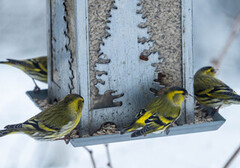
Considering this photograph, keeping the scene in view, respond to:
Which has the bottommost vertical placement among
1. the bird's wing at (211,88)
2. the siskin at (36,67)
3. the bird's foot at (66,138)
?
the bird's foot at (66,138)

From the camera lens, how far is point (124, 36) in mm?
5152

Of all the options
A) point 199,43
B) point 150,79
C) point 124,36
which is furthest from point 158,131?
point 199,43

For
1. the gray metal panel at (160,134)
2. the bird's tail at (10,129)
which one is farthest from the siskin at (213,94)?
the bird's tail at (10,129)

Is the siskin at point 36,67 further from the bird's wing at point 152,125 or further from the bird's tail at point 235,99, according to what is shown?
the bird's tail at point 235,99

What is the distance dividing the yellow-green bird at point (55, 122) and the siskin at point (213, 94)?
142 cm

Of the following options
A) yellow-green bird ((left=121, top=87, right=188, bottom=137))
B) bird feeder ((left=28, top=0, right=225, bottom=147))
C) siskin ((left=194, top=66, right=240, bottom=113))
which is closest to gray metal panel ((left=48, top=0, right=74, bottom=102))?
bird feeder ((left=28, top=0, right=225, bottom=147))

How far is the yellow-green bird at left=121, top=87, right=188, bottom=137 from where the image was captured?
5012 mm

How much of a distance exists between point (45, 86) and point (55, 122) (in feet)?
9.89

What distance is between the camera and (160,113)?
17.1 feet

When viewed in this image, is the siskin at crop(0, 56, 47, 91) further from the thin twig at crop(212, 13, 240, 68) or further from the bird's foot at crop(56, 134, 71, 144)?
the thin twig at crop(212, 13, 240, 68)

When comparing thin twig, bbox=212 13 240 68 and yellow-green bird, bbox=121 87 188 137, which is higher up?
thin twig, bbox=212 13 240 68

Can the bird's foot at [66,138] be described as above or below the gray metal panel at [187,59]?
below

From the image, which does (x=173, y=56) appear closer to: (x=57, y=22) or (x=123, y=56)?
(x=123, y=56)

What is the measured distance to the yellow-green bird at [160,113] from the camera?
5.01 metres
